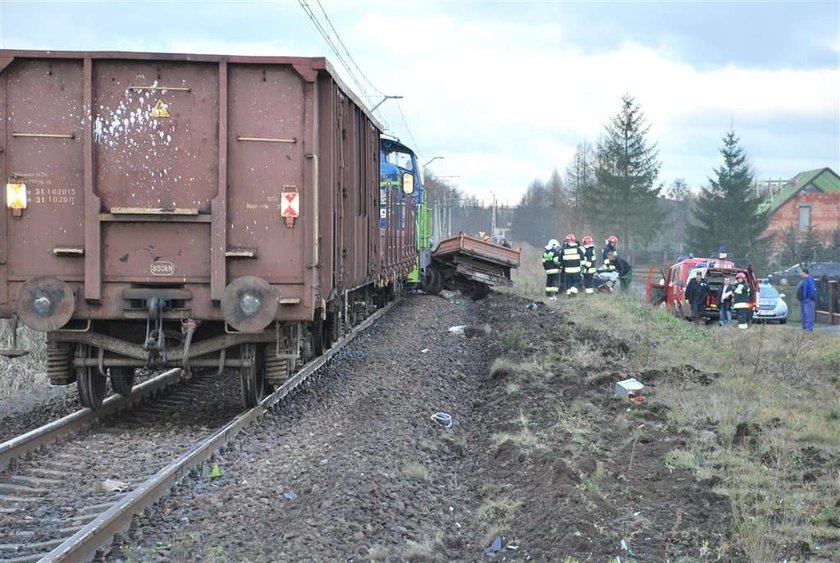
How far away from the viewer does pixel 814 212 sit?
62.4 metres

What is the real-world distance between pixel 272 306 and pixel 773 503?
436cm

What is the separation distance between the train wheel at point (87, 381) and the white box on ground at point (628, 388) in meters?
5.44

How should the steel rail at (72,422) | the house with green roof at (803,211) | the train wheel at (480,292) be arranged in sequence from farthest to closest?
the house with green roof at (803,211), the train wheel at (480,292), the steel rail at (72,422)

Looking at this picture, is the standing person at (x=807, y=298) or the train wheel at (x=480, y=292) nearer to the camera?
the standing person at (x=807, y=298)

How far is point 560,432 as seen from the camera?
26.0ft

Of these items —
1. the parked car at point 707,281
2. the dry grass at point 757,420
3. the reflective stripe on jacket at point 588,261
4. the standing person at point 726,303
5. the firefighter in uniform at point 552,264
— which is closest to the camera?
the dry grass at point 757,420

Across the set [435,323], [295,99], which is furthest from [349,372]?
[435,323]

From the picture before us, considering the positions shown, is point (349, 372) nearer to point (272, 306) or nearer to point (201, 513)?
point (272, 306)

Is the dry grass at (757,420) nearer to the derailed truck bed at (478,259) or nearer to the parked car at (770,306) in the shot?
the parked car at (770,306)

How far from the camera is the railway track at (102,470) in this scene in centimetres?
513

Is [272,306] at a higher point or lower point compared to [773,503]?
higher

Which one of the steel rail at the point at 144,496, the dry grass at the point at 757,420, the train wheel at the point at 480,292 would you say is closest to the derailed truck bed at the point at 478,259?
the train wheel at the point at 480,292

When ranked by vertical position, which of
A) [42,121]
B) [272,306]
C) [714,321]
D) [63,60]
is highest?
[63,60]

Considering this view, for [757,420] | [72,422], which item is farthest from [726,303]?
[72,422]
